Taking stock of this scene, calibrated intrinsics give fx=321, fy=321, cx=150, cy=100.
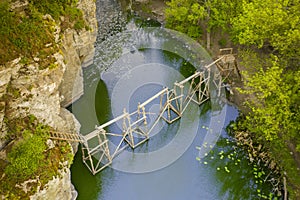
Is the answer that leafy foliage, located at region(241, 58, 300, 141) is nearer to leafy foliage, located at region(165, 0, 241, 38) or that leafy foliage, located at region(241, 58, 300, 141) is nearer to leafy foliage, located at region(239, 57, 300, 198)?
leafy foliage, located at region(239, 57, 300, 198)

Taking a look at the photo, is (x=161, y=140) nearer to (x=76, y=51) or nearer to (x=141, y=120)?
(x=141, y=120)

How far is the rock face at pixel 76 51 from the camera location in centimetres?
1554

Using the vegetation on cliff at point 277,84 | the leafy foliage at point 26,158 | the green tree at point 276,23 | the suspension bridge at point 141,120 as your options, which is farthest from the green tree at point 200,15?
the leafy foliage at point 26,158

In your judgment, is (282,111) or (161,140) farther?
(161,140)

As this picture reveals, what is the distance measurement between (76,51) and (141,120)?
4.97 m

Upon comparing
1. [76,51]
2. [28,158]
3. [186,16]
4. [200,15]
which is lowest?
[28,158]

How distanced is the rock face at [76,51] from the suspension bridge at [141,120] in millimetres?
2658

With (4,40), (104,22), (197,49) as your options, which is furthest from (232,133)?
(104,22)

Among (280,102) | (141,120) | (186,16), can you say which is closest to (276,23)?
(280,102)

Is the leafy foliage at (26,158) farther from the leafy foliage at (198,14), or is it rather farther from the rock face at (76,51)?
the leafy foliage at (198,14)

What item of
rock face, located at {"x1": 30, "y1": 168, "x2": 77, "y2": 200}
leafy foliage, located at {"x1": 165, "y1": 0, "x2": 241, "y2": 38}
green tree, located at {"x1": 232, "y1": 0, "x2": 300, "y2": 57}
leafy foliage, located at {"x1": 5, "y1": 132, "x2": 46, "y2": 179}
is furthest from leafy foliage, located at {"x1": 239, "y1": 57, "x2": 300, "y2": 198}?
leafy foliage, located at {"x1": 5, "y1": 132, "x2": 46, "y2": 179}

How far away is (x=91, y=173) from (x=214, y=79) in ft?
29.9

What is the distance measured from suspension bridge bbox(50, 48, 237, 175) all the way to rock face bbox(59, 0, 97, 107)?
266cm

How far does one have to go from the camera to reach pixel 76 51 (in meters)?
16.8
